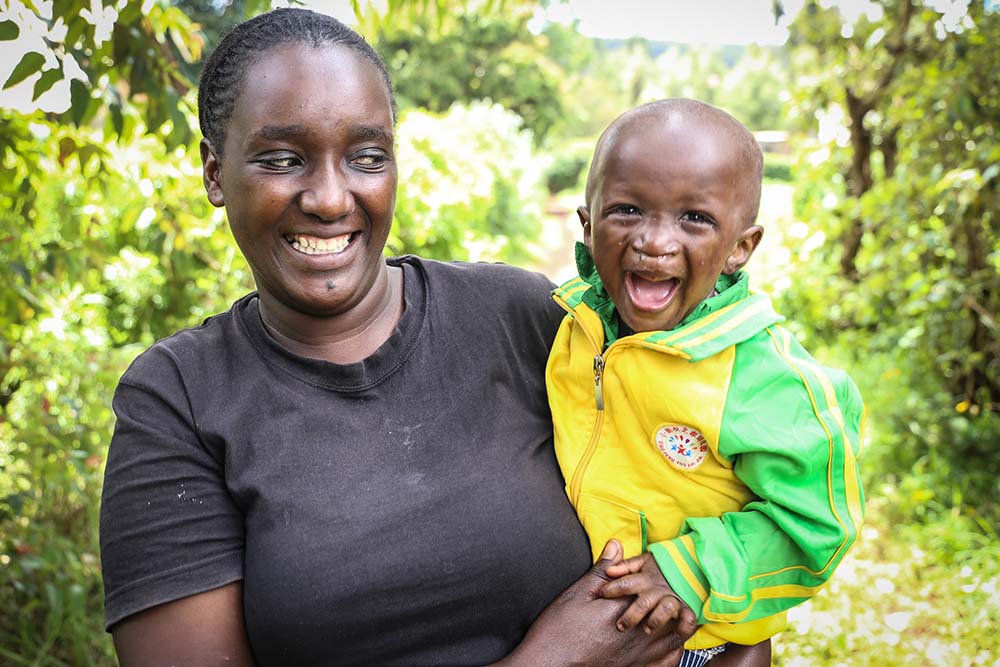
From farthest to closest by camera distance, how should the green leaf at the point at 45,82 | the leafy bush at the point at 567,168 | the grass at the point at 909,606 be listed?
the leafy bush at the point at 567,168
the grass at the point at 909,606
the green leaf at the point at 45,82

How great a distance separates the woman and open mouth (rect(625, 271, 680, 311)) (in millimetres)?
326

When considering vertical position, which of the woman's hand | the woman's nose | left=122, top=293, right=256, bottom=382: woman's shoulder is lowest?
the woman's hand

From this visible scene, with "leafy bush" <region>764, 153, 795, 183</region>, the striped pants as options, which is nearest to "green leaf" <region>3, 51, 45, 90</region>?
the striped pants

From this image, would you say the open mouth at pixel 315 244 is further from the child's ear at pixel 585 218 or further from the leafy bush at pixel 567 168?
the leafy bush at pixel 567 168

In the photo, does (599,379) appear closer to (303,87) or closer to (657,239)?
(657,239)

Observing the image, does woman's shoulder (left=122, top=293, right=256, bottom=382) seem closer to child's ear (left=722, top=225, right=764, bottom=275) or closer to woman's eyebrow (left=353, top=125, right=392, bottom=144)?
woman's eyebrow (left=353, top=125, right=392, bottom=144)

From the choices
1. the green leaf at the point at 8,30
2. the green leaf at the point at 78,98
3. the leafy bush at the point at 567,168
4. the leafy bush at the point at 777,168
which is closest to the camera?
the green leaf at the point at 8,30

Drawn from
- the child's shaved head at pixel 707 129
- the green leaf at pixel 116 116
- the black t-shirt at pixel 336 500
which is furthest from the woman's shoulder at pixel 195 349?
the green leaf at pixel 116 116

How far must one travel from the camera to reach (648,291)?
5.63 ft

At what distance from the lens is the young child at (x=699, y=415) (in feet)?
5.28

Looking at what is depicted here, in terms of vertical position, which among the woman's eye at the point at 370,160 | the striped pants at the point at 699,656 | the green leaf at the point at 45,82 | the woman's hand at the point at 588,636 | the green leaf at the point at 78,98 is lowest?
the striped pants at the point at 699,656

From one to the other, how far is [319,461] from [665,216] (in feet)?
2.48

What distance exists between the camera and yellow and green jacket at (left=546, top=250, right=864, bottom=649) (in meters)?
1.60

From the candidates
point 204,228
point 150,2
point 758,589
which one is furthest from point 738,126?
point 204,228
